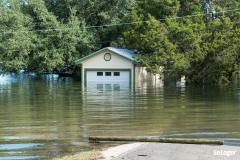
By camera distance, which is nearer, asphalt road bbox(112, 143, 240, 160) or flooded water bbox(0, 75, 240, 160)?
asphalt road bbox(112, 143, 240, 160)

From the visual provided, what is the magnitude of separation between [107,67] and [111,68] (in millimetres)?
506

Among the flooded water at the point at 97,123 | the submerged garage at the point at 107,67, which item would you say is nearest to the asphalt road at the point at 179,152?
the flooded water at the point at 97,123

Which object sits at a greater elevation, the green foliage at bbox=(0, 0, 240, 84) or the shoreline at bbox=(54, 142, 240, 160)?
the green foliage at bbox=(0, 0, 240, 84)

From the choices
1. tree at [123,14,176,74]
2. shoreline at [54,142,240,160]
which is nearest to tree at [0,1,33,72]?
tree at [123,14,176,74]

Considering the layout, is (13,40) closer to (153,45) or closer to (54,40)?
(54,40)

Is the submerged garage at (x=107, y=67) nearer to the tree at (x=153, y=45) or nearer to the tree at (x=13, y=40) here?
the tree at (x=153, y=45)

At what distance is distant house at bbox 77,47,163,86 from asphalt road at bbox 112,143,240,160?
40.0 m

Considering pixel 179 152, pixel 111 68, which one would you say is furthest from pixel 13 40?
pixel 179 152

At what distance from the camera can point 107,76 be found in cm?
5372

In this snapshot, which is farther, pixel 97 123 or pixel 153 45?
pixel 153 45

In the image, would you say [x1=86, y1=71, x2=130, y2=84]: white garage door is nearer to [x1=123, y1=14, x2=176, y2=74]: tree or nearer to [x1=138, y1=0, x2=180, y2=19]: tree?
[x1=123, y1=14, x2=176, y2=74]: tree

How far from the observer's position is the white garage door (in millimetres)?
52969

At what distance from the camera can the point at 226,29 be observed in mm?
46938

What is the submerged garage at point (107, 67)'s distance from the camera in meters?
52.7
